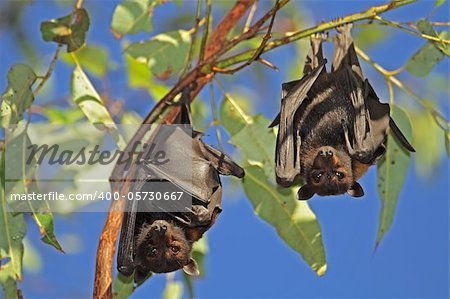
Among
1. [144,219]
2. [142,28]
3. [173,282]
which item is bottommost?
[173,282]

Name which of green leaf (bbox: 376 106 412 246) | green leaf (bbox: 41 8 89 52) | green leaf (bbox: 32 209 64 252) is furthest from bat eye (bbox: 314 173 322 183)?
green leaf (bbox: 41 8 89 52)

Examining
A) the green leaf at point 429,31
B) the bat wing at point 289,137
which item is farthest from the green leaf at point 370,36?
the bat wing at point 289,137

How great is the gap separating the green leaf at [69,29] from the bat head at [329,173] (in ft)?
6.02

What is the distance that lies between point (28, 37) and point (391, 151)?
4944 mm

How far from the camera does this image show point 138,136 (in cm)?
534

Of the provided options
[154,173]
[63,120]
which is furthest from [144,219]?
[63,120]

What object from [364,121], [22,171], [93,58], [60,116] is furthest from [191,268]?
[93,58]

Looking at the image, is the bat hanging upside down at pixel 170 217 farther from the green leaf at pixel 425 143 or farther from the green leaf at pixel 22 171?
the green leaf at pixel 425 143

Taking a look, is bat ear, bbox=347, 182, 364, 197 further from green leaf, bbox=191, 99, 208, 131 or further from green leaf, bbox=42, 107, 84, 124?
green leaf, bbox=42, 107, 84, 124

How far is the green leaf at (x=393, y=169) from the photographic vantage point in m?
5.85

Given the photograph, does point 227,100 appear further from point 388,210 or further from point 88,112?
point 388,210

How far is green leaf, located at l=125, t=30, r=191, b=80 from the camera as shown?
20.3ft

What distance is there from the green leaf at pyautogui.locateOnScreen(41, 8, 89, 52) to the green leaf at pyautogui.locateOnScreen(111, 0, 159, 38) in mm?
351

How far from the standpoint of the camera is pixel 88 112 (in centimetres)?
589
